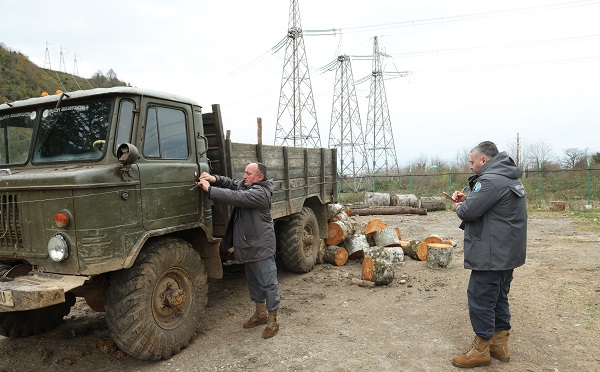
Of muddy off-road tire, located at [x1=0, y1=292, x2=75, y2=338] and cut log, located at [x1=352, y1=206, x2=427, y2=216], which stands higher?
muddy off-road tire, located at [x1=0, y1=292, x2=75, y2=338]

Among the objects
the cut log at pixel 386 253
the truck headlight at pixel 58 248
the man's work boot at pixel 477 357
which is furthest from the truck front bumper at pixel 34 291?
the cut log at pixel 386 253

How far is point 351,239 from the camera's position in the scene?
8.12 metres

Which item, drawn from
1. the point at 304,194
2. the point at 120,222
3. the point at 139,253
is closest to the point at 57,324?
the point at 139,253

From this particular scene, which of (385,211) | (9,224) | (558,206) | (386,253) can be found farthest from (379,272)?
(558,206)

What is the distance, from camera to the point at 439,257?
700 centimetres

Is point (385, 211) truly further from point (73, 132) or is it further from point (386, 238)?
point (73, 132)

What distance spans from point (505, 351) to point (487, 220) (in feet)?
4.19

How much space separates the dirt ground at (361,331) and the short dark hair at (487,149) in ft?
6.28

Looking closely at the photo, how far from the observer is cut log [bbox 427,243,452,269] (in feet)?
23.0

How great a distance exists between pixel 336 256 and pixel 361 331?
3.17m

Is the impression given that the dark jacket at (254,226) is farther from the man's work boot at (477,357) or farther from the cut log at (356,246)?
the cut log at (356,246)

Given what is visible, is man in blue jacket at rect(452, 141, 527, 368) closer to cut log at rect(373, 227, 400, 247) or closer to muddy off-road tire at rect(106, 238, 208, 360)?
muddy off-road tire at rect(106, 238, 208, 360)

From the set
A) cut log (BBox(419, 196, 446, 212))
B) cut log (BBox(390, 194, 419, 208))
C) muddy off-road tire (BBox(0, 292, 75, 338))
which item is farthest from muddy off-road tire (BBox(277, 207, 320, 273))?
cut log (BBox(419, 196, 446, 212))

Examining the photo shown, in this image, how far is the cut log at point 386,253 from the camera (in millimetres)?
6672
